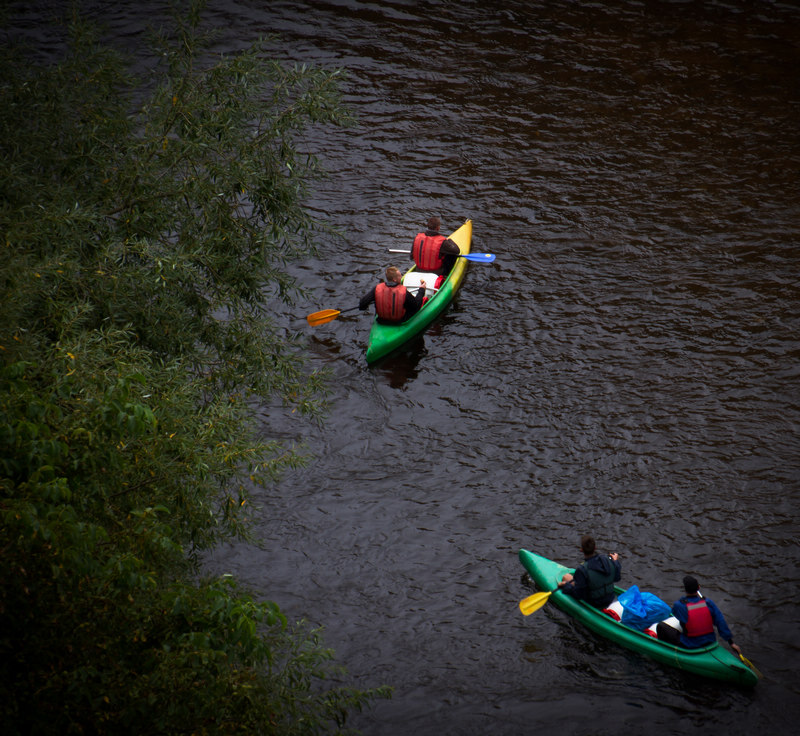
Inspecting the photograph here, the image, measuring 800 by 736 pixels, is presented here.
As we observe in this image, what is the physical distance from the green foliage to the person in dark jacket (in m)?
2.59

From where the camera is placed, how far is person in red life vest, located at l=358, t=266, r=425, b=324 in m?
12.5

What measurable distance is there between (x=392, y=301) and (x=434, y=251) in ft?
5.53

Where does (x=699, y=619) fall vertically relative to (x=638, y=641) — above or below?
above

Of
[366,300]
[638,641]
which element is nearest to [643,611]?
[638,641]

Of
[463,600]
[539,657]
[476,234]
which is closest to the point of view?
[539,657]

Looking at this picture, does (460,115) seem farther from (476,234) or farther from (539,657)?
(539,657)

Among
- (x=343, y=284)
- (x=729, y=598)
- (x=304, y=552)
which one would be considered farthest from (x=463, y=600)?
(x=343, y=284)

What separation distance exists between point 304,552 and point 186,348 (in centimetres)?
321

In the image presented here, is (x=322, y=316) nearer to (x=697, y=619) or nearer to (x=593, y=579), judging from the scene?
(x=593, y=579)

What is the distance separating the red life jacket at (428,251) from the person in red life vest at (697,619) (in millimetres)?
7385

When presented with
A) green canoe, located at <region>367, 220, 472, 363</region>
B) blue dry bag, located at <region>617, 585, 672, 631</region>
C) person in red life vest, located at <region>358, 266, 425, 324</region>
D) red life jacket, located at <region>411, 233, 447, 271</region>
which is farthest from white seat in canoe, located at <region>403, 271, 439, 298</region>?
blue dry bag, located at <region>617, 585, 672, 631</region>

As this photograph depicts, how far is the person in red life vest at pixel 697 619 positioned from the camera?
311 inches

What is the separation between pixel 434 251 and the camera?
13.7m

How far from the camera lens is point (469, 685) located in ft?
27.0
